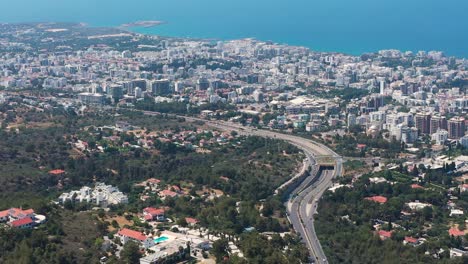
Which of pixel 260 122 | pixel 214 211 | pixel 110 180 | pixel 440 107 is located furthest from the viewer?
pixel 440 107

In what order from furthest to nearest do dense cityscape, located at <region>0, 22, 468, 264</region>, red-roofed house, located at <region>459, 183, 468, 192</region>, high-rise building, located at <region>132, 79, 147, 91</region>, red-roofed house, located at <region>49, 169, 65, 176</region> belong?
1. high-rise building, located at <region>132, 79, 147, 91</region>
2. red-roofed house, located at <region>49, 169, 65, 176</region>
3. red-roofed house, located at <region>459, 183, 468, 192</region>
4. dense cityscape, located at <region>0, 22, 468, 264</region>

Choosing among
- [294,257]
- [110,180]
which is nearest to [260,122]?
[110,180]

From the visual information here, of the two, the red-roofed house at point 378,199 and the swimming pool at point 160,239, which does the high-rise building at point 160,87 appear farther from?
A: the swimming pool at point 160,239

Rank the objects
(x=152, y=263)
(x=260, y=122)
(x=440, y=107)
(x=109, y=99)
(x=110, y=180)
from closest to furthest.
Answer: (x=152, y=263) < (x=110, y=180) < (x=260, y=122) < (x=440, y=107) < (x=109, y=99)


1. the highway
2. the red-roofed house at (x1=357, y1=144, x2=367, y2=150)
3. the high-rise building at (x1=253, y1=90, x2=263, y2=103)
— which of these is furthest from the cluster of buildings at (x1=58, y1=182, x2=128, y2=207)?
the high-rise building at (x1=253, y1=90, x2=263, y2=103)

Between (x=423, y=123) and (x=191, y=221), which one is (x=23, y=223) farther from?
(x=423, y=123)

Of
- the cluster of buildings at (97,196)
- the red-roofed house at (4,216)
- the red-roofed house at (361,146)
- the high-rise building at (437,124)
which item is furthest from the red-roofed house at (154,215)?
the high-rise building at (437,124)

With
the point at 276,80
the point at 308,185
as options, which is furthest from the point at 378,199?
the point at 276,80

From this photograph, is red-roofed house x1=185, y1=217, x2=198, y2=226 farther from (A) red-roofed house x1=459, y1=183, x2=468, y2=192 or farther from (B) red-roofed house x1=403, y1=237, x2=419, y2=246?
(A) red-roofed house x1=459, y1=183, x2=468, y2=192

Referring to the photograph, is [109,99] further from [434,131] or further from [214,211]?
[214,211]
